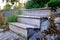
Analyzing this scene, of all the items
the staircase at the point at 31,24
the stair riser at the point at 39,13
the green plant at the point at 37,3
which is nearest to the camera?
the staircase at the point at 31,24

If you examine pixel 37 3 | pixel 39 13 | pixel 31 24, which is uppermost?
pixel 37 3

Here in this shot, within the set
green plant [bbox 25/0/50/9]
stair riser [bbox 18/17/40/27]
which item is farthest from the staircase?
green plant [bbox 25/0/50/9]

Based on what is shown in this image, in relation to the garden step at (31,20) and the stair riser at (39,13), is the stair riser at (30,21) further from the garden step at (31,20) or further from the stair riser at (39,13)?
the stair riser at (39,13)

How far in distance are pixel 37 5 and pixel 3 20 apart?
1.92 meters

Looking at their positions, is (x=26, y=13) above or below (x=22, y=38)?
above

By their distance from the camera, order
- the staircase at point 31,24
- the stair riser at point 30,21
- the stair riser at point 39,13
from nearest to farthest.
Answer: the staircase at point 31,24
the stair riser at point 30,21
the stair riser at point 39,13

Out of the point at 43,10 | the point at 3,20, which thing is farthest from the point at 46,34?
the point at 3,20

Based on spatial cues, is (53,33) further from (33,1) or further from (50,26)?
(33,1)

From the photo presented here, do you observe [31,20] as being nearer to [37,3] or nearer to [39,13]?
[39,13]

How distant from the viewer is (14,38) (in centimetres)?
466

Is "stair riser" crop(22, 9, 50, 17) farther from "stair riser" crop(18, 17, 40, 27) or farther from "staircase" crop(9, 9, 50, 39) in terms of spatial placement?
"stair riser" crop(18, 17, 40, 27)

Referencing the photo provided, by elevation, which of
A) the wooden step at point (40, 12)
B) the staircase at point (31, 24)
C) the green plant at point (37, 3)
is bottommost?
the staircase at point (31, 24)

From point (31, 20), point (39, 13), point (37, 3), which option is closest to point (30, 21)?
point (31, 20)

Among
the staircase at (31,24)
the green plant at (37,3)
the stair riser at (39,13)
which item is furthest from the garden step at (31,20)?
the green plant at (37,3)
